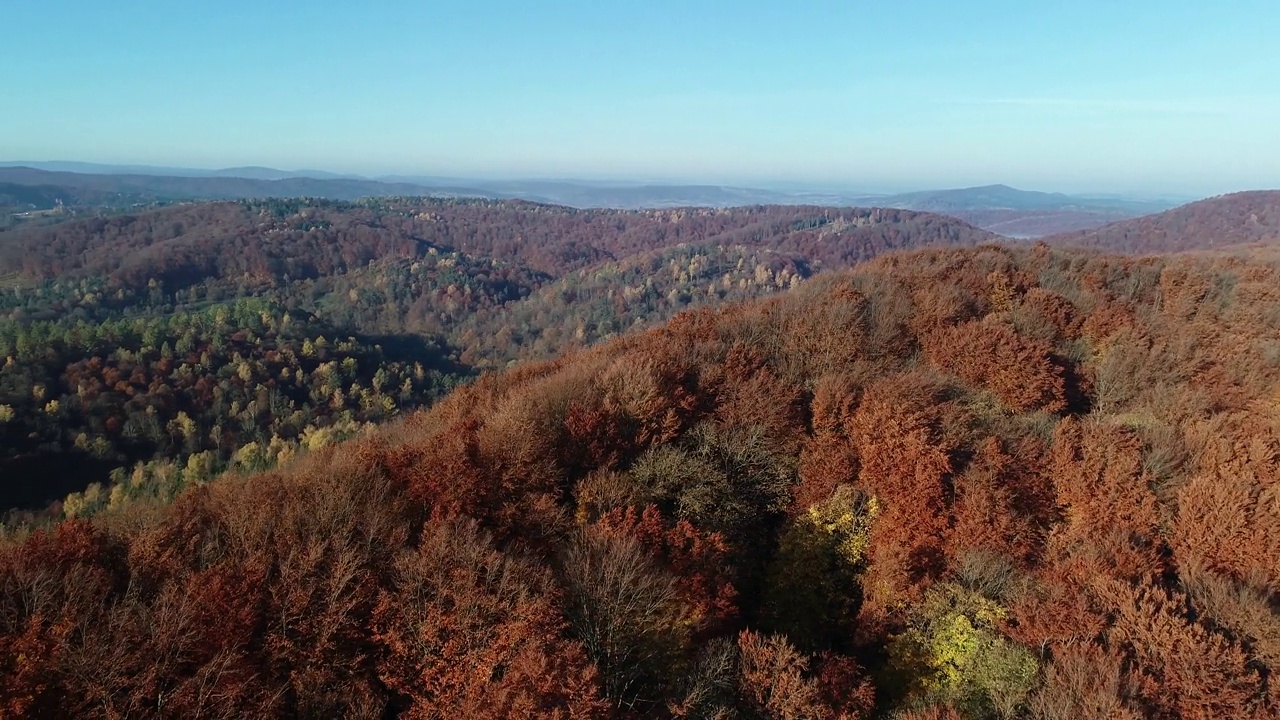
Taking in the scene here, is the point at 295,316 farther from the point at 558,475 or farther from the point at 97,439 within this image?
the point at 558,475

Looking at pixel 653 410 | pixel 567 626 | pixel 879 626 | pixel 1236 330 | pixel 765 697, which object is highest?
pixel 1236 330

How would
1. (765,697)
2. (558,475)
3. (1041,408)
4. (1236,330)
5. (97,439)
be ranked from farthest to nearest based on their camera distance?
(97,439)
(1236,330)
(1041,408)
(558,475)
(765,697)

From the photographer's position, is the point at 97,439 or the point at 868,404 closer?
the point at 868,404

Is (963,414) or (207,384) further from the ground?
(963,414)

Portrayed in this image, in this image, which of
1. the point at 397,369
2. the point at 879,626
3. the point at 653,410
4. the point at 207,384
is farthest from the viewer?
the point at 397,369

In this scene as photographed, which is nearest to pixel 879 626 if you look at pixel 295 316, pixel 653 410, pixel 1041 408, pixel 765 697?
pixel 765 697

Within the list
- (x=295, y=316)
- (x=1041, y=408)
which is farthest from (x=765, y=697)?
(x=295, y=316)
